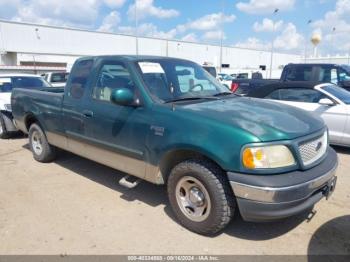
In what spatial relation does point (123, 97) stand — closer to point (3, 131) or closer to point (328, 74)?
point (3, 131)

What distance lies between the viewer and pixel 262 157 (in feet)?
9.34

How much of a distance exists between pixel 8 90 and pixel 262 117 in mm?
7544

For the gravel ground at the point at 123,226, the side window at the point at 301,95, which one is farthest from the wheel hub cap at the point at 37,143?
the side window at the point at 301,95

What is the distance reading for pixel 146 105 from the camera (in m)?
3.62

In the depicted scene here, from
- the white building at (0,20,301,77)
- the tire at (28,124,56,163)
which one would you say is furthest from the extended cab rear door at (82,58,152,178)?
the white building at (0,20,301,77)

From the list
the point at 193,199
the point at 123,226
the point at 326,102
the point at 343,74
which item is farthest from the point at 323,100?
the point at 123,226

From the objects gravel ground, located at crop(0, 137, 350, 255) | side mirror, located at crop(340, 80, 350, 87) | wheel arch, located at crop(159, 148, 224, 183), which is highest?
side mirror, located at crop(340, 80, 350, 87)

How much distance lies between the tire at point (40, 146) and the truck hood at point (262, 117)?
323 cm

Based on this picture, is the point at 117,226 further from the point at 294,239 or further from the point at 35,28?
the point at 35,28

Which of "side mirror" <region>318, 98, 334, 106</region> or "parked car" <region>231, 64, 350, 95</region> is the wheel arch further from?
"parked car" <region>231, 64, 350, 95</region>

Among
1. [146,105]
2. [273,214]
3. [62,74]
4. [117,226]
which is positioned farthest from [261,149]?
[62,74]

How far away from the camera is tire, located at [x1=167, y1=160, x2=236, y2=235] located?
3.08 meters

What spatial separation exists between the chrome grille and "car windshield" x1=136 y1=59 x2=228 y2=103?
4.54 ft

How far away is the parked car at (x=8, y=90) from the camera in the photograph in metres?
7.76
